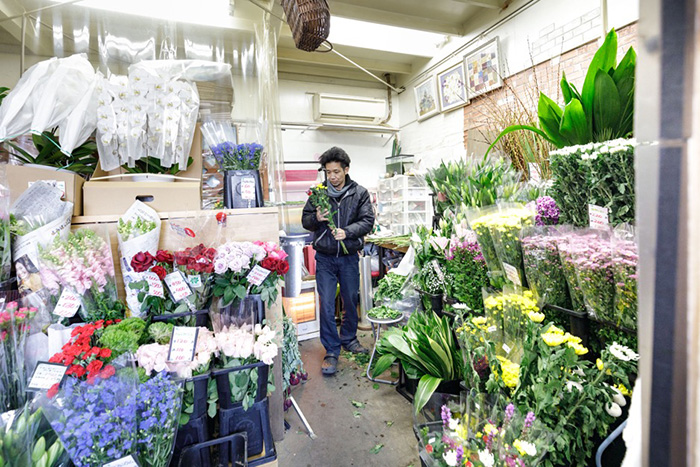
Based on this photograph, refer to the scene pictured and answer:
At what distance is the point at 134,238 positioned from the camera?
4.03ft

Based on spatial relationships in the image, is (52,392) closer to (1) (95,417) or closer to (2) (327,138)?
(1) (95,417)

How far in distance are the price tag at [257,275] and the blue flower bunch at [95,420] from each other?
1.65 ft

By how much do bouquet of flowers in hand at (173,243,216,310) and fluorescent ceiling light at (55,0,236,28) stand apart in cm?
208

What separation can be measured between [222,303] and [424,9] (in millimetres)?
4603

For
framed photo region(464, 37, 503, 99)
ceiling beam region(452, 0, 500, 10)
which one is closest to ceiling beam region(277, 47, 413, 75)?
framed photo region(464, 37, 503, 99)

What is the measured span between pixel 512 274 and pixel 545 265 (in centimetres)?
11

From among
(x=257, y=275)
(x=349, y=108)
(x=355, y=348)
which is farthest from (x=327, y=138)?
(x=257, y=275)

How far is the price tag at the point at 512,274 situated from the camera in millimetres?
1191

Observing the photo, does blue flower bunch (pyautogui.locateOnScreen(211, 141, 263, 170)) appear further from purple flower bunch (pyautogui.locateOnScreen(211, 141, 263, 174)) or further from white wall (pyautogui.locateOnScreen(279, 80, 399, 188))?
white wall (pyautogui.locateOnScreen(279, 80, 399, 188))

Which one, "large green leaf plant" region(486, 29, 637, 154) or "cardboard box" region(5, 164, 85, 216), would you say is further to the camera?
"cardboard box" region(5, 164, 85, 216)

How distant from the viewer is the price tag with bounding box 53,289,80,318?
1066mm

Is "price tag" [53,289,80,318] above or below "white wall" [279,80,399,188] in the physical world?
below

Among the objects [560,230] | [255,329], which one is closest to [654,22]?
[560,230]

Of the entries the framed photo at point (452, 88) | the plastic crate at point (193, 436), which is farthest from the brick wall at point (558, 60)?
the plastic crate at point (193, 436)
